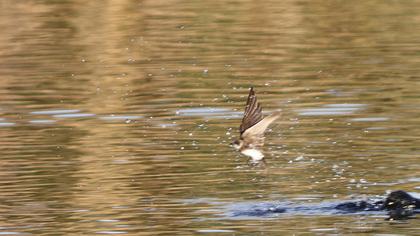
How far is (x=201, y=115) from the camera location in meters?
16.2

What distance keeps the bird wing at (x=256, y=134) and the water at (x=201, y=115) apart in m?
0.63

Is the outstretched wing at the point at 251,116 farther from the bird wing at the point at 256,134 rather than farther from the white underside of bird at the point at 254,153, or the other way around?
the white underside of bird at the point at 254,153

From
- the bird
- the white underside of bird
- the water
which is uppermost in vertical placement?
the bird

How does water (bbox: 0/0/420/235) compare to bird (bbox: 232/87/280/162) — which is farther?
water (bbox: 0/0/420/235)

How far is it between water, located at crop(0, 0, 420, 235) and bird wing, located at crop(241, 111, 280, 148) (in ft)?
2.06

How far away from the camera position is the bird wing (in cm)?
1097

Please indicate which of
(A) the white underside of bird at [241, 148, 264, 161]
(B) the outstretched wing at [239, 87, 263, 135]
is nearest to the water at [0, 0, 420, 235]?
(A) the white underside of bird at [241, 148, 264, 161]

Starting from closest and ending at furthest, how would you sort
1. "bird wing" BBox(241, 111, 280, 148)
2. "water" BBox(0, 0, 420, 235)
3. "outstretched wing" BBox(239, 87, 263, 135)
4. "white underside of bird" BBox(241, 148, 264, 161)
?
"white underside of bird" BBox(241, 148, 264, 161) → "bird wing" BBox(241, 111, 280, 148) → "outstretched wing" BBox(239, 87, 263, 135) → "water" BBox(0, 0, 420, 235)

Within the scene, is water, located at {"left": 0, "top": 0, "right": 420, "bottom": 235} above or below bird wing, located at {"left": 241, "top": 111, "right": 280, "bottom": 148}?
A: below

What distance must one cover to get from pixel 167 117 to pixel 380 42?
6.59m

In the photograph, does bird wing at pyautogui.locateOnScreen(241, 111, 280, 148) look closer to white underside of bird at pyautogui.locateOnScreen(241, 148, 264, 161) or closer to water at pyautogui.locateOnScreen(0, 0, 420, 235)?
white underside of bird at pyautogui.locateOnScreen(241, 148, 264, 161)

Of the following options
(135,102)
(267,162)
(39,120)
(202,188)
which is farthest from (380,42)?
(202,188)

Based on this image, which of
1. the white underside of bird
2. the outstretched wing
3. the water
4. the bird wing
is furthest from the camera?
the water

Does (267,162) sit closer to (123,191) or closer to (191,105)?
(123,191)
